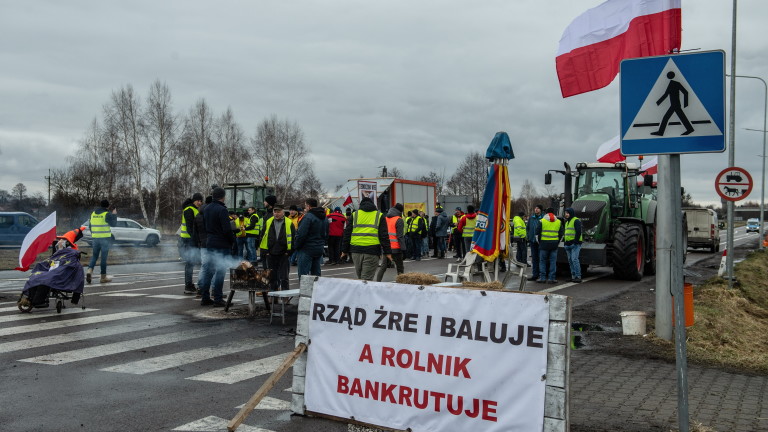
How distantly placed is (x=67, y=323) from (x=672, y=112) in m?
9.11

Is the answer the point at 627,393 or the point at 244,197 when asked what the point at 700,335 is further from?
the point at 244,197

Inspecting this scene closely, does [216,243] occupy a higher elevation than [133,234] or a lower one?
higher

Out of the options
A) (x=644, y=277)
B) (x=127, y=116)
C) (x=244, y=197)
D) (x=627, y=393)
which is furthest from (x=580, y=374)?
(x=127, y=116)

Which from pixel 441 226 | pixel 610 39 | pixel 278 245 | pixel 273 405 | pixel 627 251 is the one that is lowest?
pixel 273 405

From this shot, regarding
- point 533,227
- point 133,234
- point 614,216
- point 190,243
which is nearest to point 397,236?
point 190,243

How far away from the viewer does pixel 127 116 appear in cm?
5275

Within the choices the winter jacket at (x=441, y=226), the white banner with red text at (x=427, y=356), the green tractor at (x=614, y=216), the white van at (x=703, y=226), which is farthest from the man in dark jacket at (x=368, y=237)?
the white van at (x=703, y=226)

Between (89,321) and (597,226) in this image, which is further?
(597,226)

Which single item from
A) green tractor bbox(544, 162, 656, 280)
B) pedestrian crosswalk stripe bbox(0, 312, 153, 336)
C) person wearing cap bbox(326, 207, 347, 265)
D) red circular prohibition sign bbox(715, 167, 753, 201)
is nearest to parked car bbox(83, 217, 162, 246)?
person wearing cap bbox(326, 207, 347, 265)

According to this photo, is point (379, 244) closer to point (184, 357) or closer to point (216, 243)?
point (216, 243)

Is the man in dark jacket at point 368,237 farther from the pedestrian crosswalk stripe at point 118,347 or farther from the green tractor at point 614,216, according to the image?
the green tractor at point 614,216

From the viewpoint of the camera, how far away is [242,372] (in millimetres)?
7281

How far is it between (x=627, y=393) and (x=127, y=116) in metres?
52.1

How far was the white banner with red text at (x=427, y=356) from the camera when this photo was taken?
185 inches
